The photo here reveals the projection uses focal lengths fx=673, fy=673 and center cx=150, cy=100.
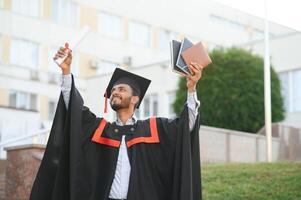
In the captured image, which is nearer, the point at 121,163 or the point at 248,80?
the point at 121,163

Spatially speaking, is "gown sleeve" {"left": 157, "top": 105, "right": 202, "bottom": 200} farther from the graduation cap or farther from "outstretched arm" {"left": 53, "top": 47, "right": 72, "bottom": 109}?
"outstretched arm" {"left": 53, "top": 47, "right": 72, "bottom": 109}

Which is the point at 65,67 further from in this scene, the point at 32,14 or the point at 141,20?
the point at 141,20

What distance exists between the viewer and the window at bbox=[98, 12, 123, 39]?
3751 cm

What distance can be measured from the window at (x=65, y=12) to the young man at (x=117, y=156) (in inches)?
1125

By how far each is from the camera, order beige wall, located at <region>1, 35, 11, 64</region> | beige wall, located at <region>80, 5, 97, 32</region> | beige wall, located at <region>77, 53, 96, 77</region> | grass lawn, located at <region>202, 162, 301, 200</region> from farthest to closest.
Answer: beige wall, located at <region>80, 5, 97, 32</region>
beige wall, located at <region>77, 53, 96, 77</region>
beige wall, located at <region>1, 35, 11, 64</region>
grass lawn, located at <region>202, 162, 301, 200</region>

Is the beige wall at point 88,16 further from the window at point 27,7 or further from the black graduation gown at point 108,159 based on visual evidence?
the black graduation gown at point 108,159

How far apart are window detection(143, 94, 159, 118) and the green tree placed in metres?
10.3

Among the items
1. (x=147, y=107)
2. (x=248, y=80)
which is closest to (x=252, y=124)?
(x=248, y=80)

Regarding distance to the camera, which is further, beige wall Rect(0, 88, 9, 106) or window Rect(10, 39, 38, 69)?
window Rect(10, 39, 38, 69)

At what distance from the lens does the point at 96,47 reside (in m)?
36.9

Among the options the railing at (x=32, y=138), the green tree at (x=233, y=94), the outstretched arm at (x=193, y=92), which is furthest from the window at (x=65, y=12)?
the outstretched arm at (x=193, y=92)

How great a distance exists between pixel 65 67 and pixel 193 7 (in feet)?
119

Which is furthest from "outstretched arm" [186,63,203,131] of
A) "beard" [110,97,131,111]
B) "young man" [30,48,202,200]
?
"beard" [110,97,131,111]

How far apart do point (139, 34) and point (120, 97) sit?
32160mm
